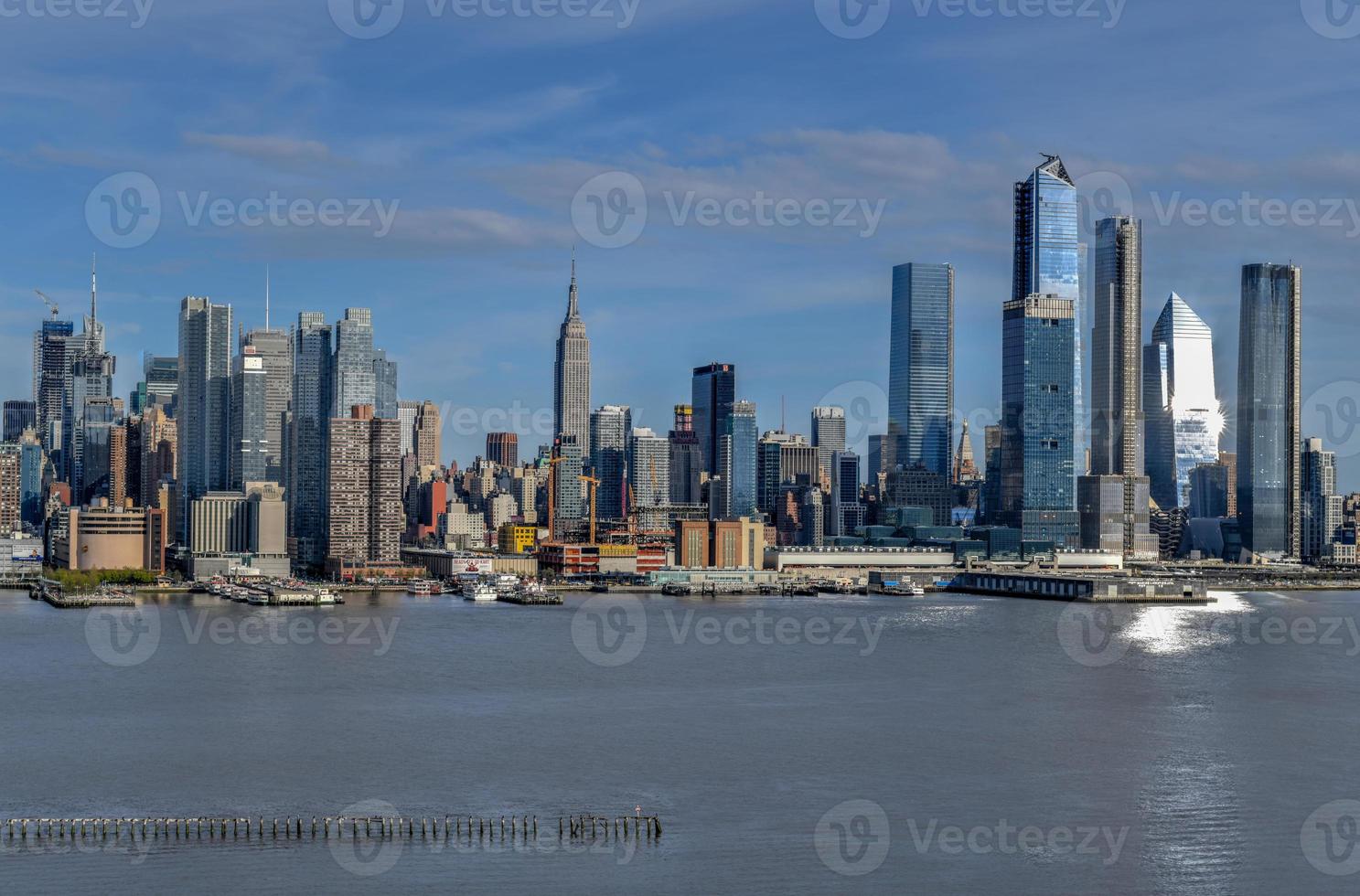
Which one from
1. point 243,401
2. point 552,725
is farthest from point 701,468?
point 552,725

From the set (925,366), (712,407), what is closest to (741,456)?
(712,407)

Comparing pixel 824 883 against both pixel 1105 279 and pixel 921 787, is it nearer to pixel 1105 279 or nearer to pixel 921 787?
pixel 921 787

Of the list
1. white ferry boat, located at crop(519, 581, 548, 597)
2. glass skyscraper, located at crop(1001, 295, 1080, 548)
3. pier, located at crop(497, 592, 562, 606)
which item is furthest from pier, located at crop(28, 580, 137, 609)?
glass skyscraper, located at crop(1001, 295, 1080, 548)

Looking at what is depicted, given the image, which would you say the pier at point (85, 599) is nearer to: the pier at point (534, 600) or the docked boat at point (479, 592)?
the docked boat at point (479, 592)

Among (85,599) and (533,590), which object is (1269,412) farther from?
(85,599)

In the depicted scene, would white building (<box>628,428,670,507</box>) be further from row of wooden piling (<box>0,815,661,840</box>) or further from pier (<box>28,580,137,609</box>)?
row of wooden piling (<box>0,815,661,840</box>)

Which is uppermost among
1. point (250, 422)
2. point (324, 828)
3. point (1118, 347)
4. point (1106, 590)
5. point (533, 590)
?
→ point (1118, 347)
